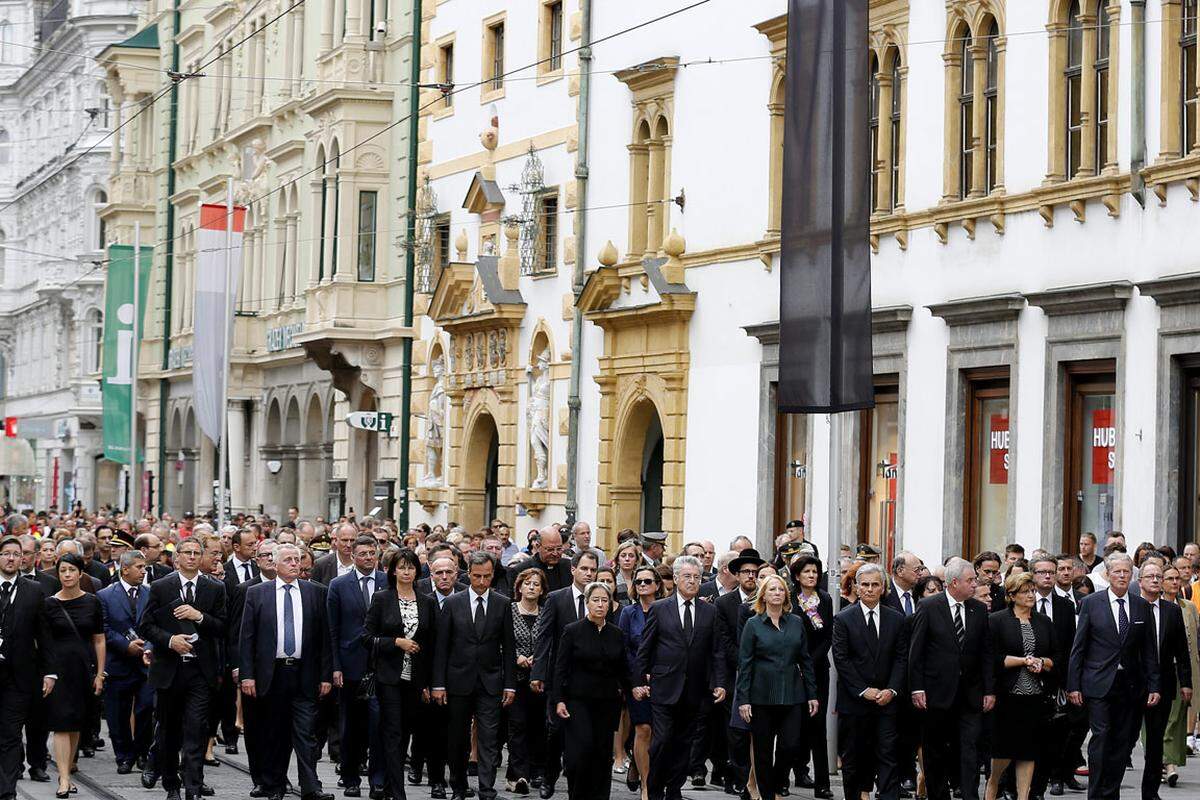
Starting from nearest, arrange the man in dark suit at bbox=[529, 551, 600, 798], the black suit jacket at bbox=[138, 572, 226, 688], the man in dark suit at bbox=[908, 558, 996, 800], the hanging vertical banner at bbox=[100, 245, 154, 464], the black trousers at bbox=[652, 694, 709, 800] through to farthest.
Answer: the man in dark suit at bbox=[908, 558, 996, 800]
the black trousers at bbox=[652, 694, 709, 800]
the man in dark suit at bbox=[529, 551, 600, 798]
the black suit jacket at bbox=[138, 572, 226, 688]
the hanging vertical banner at bbox=[100, 245, 154, 464]

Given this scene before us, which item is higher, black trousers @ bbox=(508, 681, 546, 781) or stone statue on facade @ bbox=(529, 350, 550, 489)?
stone statue on facade @ bbox=(529, 350, 550, 489)

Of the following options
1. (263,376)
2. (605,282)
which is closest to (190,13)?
(263,376)

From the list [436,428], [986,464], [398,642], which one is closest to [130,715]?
[398,642]

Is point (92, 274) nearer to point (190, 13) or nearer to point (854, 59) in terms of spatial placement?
point (190, 13)

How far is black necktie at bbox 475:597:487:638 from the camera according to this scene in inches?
742

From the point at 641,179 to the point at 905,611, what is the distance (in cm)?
1913

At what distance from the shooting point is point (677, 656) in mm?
18609

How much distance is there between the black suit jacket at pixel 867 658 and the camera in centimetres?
1798

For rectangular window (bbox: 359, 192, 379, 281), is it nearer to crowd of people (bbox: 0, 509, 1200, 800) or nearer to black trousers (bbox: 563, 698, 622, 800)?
crowd of people (bbox: 0, 509, 1200, 800)

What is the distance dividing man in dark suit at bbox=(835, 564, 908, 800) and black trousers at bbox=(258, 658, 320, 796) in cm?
384

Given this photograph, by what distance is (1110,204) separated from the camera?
2583 cm

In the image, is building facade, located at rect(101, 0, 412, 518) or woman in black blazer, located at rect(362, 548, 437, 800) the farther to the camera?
building facade, located at rect(101, 0, 412, 518)

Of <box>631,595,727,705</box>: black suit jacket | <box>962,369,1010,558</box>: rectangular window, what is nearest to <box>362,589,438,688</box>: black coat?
<box>631,595,727,705</box>: black suit jacket

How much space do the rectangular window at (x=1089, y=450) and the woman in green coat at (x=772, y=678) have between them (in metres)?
9.07
